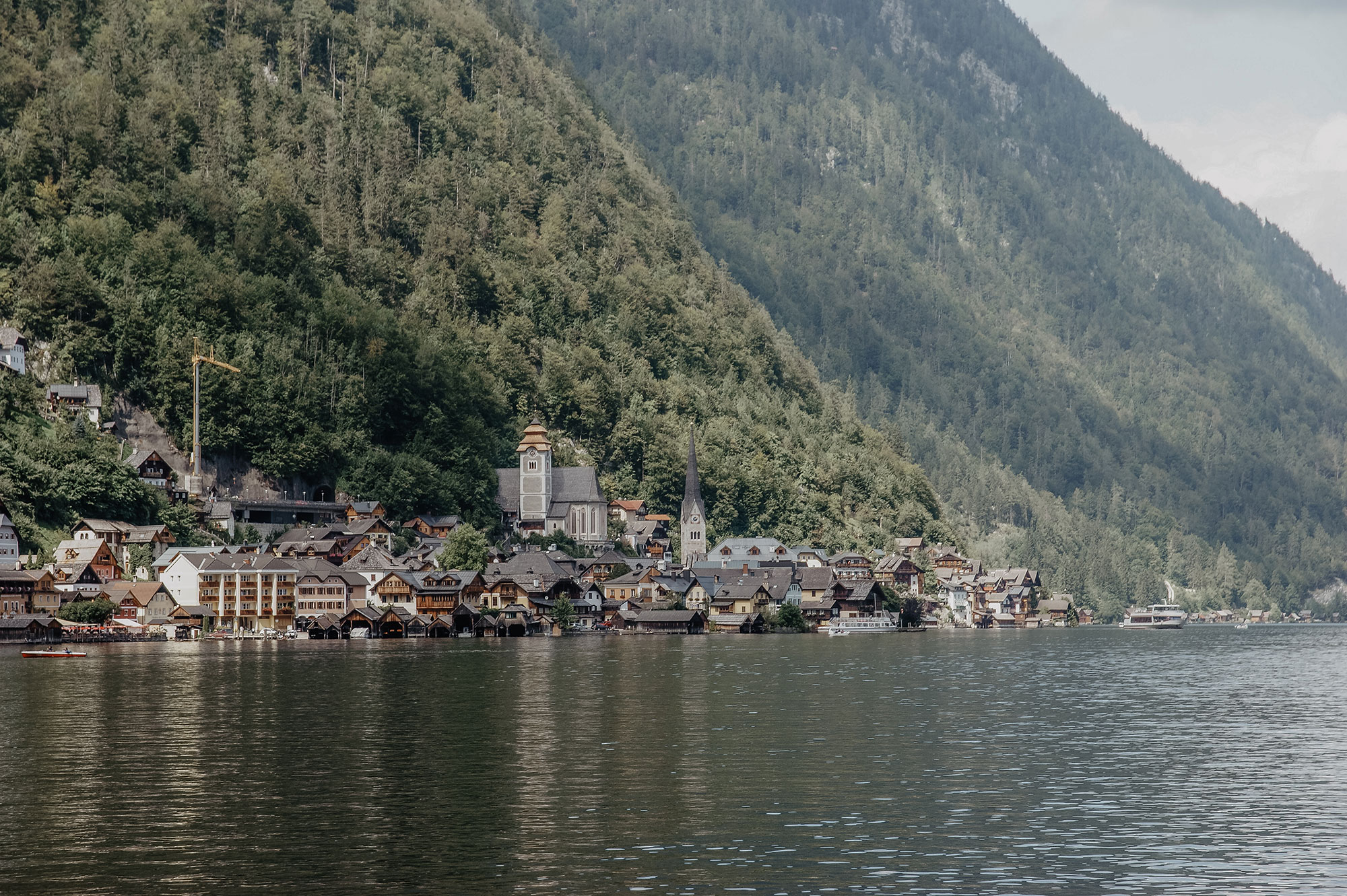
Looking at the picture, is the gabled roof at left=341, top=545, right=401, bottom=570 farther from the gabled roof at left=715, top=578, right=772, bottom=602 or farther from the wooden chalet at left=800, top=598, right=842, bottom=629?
the wooden chalet at left=800, top=598, right=842, bottom=629

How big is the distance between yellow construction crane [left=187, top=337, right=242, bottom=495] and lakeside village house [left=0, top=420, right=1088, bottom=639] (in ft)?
13.2

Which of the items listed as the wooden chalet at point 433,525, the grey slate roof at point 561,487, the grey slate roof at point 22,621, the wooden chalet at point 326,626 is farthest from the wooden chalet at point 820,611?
the grey slate roof at point 22,621

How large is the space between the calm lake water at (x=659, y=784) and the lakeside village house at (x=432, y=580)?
46.2 metres

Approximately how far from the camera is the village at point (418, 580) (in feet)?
436

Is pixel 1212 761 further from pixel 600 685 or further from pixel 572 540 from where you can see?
pixel 572 540

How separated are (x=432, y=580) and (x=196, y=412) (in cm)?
3099

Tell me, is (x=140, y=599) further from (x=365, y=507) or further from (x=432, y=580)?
(x=365, y=507)

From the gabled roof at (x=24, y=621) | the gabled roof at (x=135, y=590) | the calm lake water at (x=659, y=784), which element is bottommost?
the calm lake water at (x=659, y=784)

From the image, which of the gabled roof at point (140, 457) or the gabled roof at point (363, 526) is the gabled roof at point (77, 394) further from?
the gabled roof at point (363, 526)

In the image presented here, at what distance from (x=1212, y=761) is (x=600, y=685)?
37117 mm

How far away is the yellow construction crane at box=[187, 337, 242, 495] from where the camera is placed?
15550 centimetres

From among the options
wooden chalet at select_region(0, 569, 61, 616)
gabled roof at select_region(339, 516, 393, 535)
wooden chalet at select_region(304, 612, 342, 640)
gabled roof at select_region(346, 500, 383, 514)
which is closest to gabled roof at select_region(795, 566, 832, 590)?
gabled roof at select_region(339, 516, 393, 535)

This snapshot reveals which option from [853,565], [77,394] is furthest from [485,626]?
[853,565]

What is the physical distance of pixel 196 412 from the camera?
156m
